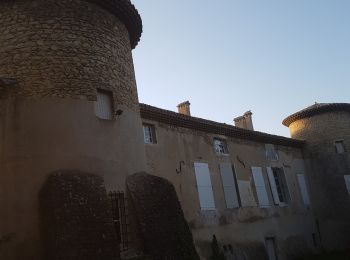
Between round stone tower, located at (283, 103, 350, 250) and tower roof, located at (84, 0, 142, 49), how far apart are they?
45.1 ft

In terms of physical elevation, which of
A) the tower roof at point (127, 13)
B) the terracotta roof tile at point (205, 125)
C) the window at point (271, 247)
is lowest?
the window at point (271, 247)

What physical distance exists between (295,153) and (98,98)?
15092mm

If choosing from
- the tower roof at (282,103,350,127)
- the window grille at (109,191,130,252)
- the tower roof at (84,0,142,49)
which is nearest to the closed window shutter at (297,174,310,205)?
the tower roof at (282,103,350,127)

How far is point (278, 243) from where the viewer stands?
17.9m

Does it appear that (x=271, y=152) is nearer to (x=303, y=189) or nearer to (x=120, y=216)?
(x=303, y=189)

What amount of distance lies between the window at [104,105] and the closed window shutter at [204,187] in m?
6.47

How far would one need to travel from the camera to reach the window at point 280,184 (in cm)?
1900

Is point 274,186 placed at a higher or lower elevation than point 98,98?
lower

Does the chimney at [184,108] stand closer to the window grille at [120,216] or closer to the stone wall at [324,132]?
the stone wall at [324,132]

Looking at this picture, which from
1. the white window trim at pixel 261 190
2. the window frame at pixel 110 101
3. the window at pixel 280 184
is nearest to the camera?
the window frame at pixel 110 101

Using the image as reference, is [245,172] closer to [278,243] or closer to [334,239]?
[278,243]

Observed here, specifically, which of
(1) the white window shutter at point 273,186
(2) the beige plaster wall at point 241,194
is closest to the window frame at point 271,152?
(2) the beige plaster wall at point 241,194

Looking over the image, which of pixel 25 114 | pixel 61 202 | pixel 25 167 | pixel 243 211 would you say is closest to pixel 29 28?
pixel 25 114

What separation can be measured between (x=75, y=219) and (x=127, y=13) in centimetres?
581
